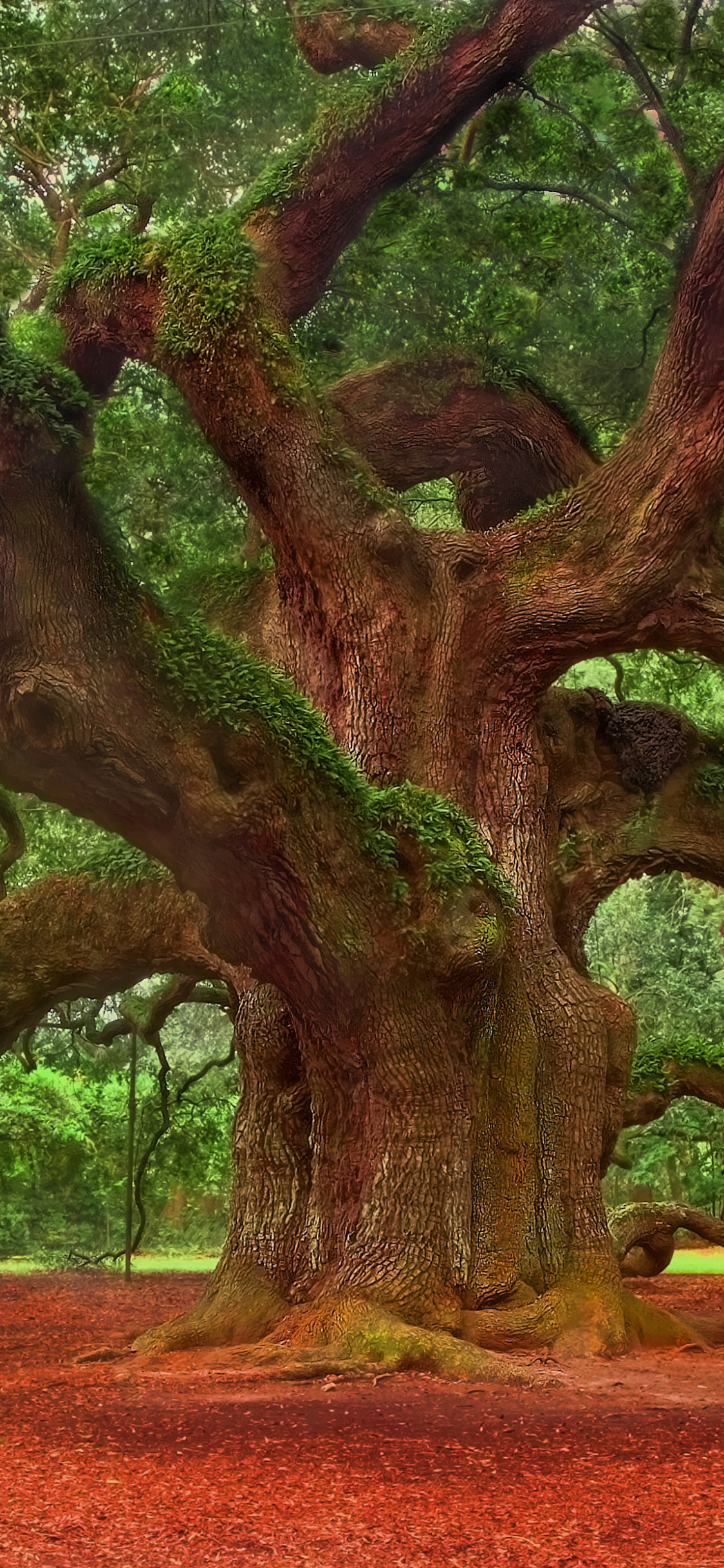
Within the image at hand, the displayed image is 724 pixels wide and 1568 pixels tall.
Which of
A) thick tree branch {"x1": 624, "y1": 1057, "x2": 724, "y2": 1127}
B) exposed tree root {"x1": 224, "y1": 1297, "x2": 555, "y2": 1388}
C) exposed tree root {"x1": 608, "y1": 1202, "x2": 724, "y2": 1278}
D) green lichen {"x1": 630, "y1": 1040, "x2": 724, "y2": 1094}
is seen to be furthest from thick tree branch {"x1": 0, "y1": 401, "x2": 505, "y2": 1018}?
exposed tree root {"x1": 608, "y1": 1202, "x2": 724, "y2": 1278}

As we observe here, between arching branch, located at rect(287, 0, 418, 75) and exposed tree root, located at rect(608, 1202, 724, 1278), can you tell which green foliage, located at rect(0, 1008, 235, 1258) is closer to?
exposed tree root, located at rect(608, 1202, 724, 1278)

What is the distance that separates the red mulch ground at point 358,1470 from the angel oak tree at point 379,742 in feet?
2.29

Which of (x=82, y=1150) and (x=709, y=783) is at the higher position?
(x=709, y=783)

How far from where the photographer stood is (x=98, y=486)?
10258 mm

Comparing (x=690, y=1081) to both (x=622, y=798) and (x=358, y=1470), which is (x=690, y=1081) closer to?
(x=622, y=798)

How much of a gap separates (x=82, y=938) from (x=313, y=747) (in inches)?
119

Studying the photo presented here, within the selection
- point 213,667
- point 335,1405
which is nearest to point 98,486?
point 213,667

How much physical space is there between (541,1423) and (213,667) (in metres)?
3.68

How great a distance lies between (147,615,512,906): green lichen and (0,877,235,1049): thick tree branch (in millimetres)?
2177

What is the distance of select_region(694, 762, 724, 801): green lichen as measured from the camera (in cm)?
984

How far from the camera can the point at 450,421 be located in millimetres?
9883

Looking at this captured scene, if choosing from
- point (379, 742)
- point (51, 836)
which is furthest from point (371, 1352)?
point (51, 836)

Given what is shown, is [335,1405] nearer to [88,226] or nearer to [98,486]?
[98,486]

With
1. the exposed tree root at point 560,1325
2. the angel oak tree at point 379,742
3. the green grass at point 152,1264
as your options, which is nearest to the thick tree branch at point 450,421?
the angel oak tree at point 379,742
